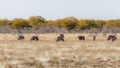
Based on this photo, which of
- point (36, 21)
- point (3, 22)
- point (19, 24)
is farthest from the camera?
point (3, 22)

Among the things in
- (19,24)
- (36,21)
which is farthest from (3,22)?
(19,24)

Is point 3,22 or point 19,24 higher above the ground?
point 19,24

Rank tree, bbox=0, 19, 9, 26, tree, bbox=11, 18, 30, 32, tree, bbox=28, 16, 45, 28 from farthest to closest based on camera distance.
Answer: tree, bbox=0, 19, 9, 26 < tree, bbox=28, 16, 45, 28 < tree, bbox=11, 18, 30, 32

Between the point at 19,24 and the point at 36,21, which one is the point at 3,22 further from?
the point at 19,24

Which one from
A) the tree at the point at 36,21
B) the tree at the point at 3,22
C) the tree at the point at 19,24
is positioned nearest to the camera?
the tree at the point at 19,24

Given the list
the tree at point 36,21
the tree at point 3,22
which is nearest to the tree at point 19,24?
the tree at point 36,21

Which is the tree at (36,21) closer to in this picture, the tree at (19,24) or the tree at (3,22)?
the tree at (19,24)

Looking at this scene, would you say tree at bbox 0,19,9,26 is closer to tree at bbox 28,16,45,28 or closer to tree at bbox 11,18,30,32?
tree at bbox 28,16,45,28

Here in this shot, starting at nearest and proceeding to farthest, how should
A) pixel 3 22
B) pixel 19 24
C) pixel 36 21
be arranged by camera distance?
pixel 19 24 → pixel 36 21 → pixel 3 22

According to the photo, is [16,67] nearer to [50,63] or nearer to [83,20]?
[50,63]

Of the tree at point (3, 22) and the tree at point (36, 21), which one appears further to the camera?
the tree at point (3, 22)

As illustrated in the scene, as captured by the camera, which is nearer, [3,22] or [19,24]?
[19,24]

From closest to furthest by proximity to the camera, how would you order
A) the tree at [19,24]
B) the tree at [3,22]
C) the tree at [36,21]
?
the tree at [19,24] < the tree at [36,21] < the tree at [3,22]

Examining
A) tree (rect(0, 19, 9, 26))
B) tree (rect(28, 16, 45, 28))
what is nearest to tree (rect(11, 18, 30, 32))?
tree (rect(28, 16, 45, 28))
